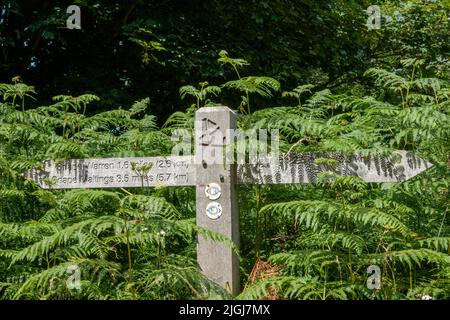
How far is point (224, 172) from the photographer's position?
347 cm

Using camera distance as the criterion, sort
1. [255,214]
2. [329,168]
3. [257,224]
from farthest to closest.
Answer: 1. [255,214]
2. [257,224]
3. [329,168]

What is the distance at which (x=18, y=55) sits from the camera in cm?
786

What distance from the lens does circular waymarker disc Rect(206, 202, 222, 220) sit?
3.43m

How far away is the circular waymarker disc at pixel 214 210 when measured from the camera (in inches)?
135

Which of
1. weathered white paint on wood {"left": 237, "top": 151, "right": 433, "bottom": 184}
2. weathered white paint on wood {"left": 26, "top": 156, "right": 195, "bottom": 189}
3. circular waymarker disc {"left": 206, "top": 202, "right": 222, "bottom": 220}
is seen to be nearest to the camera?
weathered white paint on wood {"left": 237, "top": 151, "right": 433, "bottom": 184}

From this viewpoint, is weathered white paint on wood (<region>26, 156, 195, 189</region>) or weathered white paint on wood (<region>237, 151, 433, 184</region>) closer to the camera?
weathered white paint on wood (<region>237, 151, 433, 184</region>)

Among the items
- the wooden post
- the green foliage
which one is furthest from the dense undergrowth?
the wooden post

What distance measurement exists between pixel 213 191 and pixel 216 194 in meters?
0.03

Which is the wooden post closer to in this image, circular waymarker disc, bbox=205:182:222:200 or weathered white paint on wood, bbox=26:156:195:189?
circular waymarker disc, bbox=205:182:222:200

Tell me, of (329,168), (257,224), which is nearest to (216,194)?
(257,224)

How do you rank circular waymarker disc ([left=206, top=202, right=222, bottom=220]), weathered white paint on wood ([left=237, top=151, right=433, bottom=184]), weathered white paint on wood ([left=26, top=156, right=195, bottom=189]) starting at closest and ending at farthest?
weathered white paint on wood ([left=237, top=151, right=433, bottom=184])
circular waymarker disc ([left=206, top=202, right=222, bottom=220])
weathered white paint on wood ([left=26, top=156, right=195, bottom=189])

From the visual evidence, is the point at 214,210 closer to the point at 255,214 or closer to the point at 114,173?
the point at 255,214

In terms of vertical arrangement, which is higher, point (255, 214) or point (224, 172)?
point (224, 172)

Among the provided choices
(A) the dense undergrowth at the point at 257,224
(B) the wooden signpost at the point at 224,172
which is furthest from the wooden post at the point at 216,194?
(A) the dense undergrowth at the point at 257,224
